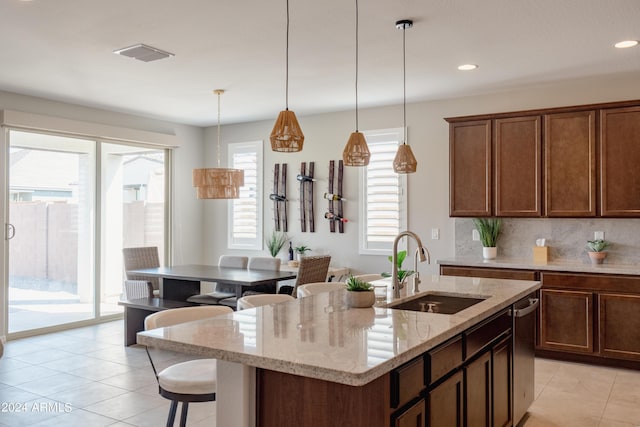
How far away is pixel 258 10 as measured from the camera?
3.40 metres

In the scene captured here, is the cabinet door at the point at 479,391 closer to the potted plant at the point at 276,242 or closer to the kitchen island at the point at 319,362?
the kitchen island at the point at 319,362

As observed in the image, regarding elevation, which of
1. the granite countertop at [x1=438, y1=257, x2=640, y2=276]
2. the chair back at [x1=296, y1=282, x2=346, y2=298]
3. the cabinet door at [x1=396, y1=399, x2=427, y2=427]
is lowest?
the cabinet door at [x1=396, y1=399, x2=427, y2=427]

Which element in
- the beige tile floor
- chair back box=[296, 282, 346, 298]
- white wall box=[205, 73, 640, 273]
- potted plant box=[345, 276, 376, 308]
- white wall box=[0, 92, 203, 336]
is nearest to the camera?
potted plant box=[345, 276, 376, 308]

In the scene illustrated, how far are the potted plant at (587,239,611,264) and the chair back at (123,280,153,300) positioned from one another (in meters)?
4.55

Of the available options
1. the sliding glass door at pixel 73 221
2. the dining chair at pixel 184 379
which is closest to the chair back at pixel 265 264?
the sliding glass door at pixel 73 221

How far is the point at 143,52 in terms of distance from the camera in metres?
4.23

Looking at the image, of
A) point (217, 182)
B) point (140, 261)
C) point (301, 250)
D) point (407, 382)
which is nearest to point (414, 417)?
point (407, 382)

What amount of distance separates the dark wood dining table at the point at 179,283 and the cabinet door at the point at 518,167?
231cm

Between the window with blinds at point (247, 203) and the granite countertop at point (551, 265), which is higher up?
the window with blinds at point (247, 203)

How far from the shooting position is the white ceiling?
133 inches

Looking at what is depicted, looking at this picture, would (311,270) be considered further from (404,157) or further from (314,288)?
(404,157)

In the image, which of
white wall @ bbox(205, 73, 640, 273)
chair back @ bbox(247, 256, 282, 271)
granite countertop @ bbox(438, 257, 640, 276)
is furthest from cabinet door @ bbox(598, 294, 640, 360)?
chair back @ bbox(247, 256, 282, 271)

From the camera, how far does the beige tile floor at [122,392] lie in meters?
3.52

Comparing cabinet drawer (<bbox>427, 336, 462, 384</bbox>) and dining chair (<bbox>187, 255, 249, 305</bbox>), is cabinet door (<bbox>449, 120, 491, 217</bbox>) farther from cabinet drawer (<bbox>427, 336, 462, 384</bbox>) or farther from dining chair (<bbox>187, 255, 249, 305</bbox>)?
cabinet drawer (<bbox>427, 336, 462, 384</bbox>)
